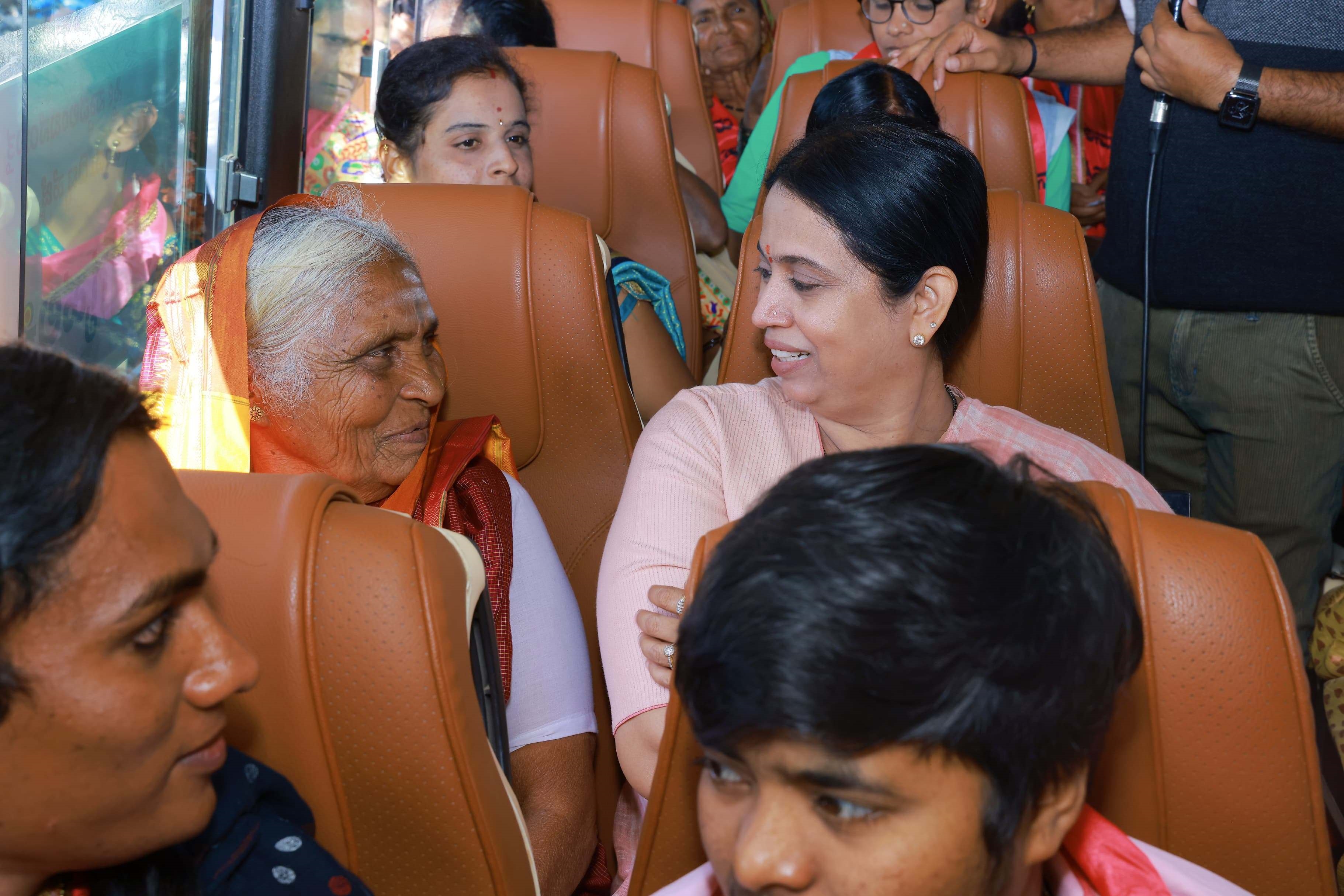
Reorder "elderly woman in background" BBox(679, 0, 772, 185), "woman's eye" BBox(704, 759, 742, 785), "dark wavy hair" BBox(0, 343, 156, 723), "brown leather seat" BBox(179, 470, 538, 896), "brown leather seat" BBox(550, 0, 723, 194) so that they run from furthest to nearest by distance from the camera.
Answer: "elderly woman in background" BBox(679, 0, 772, 185), "brown leather seat" BBox(550, 0, 723, 194), "brown leather seat" BBox(179, 470, 538, 896), "woman's eye" BBox(704, 759, 742, 785), "dark wavy hair" BBox(0, 343, 156, 723)

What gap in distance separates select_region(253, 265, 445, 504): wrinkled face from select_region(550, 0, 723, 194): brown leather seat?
75.7 inches

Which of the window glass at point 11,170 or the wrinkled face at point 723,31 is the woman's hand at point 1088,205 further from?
the window glass at point 11,170

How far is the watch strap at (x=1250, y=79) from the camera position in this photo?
1.78m

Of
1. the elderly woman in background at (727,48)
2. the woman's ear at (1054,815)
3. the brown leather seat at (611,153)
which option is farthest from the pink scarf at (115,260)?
the elderly woman in background at (727,48)

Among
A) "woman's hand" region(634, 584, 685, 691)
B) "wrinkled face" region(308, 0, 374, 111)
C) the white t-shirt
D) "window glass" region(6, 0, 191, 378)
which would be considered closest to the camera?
"woman's hand" region(634, 584, 685, 691)

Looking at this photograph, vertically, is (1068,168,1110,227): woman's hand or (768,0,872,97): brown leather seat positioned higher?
(768,0,872,97): brown leather seat

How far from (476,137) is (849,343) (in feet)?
3.69

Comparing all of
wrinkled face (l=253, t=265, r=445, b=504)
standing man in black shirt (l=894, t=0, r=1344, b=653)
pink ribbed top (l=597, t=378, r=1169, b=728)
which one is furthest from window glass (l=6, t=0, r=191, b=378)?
standing man in black shirt (l=894, t=0, r=1344, b=653)

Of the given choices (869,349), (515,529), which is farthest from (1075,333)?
(515,529)

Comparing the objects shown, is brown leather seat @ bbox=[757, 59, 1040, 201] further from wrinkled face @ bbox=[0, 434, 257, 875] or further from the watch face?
wrinkled face @ bbox=[0, 434, 257, 875]

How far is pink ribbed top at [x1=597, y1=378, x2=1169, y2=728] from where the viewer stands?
4.07ft

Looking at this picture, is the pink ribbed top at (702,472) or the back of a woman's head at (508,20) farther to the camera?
the back of a woman's head at (508,20)

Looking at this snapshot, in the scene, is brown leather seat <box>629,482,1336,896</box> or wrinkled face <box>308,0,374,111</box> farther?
wrinkled face <box>308,0,374,111</box>

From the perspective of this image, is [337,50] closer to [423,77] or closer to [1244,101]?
[423,77]
